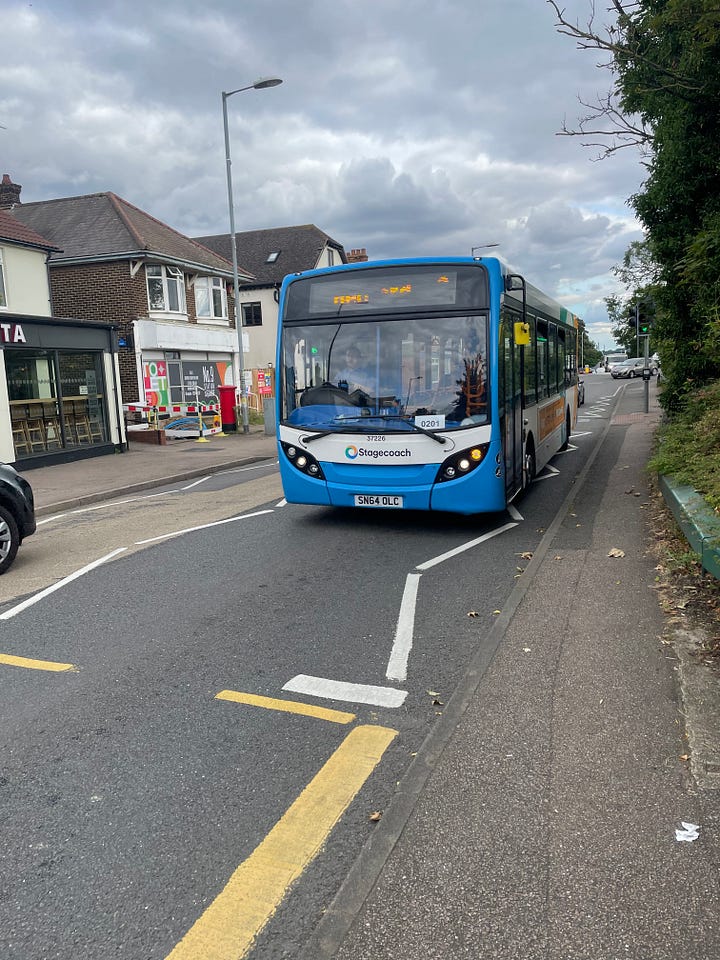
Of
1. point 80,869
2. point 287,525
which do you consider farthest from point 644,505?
point 80,869

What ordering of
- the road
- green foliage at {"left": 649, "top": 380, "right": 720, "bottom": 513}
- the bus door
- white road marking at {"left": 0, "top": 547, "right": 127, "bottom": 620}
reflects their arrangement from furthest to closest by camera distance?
the bus door, green foliage at {"left": 649, "top": 380, "right": 720, "bottom": 513}, white road marking at {"left": 0, "top": 547, "right": 127, "bottom": 620}, the road

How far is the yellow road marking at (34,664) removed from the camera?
4980 millimetres

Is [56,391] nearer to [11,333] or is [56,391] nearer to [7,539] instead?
[11,333]

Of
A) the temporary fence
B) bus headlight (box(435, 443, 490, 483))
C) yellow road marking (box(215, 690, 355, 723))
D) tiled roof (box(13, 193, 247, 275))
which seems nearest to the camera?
yellow road marking (box(215, 690, 355, 723))

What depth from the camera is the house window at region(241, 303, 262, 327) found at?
4666 centimetres

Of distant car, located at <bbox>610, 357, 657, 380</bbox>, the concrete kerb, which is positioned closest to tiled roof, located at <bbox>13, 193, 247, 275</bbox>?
the concrete kerb

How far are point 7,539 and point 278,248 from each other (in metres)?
43.4

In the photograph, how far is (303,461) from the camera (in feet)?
29.2

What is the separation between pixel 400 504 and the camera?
27.8 ft

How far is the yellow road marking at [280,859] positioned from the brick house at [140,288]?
932 inches

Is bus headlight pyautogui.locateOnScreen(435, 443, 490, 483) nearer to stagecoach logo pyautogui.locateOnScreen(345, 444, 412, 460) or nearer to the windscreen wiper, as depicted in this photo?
the windscreen wiper

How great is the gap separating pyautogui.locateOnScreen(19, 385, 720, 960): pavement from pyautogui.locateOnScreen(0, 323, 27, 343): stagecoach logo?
14811 millimetres

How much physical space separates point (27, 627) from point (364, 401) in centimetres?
420

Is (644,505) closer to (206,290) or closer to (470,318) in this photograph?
(470,318)
